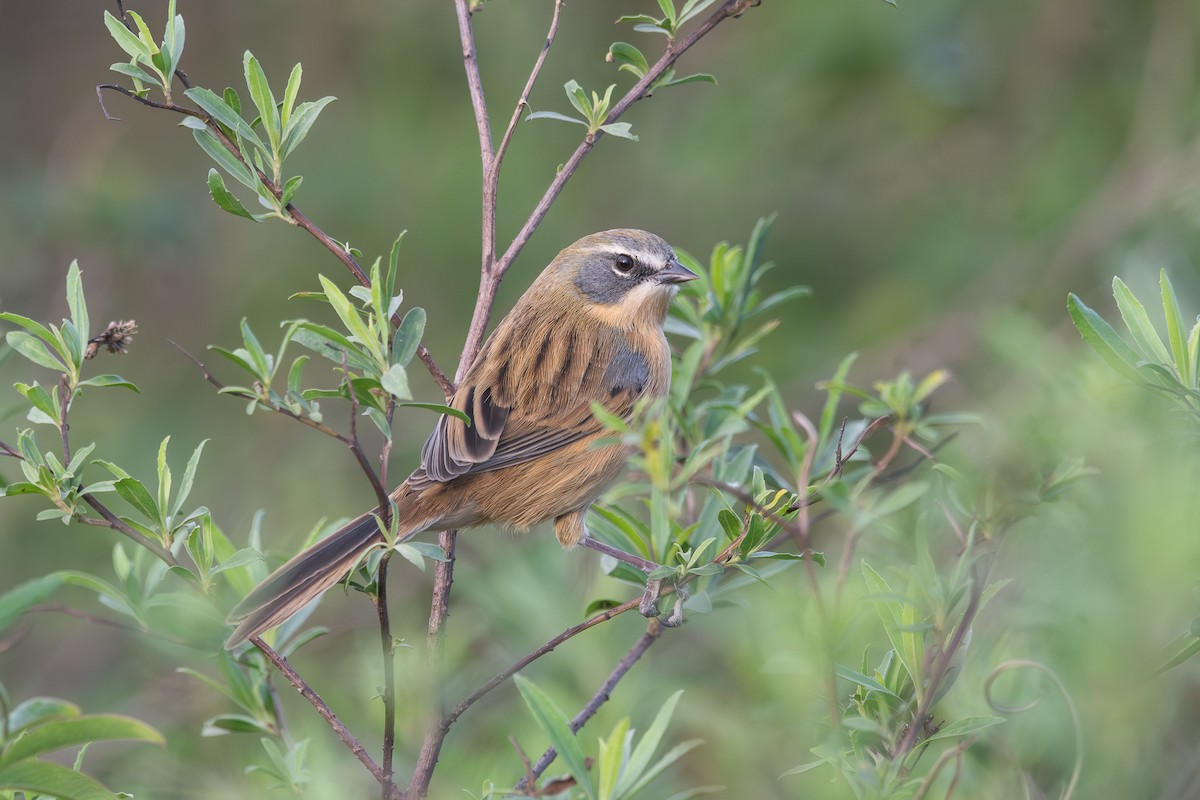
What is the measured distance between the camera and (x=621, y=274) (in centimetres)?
507

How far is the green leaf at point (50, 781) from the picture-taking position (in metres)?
1.85

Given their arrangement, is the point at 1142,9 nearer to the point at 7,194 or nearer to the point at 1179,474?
the point at 1179,474

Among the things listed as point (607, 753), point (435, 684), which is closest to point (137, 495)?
point (435, 684)

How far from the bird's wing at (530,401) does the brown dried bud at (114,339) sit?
1.30 m

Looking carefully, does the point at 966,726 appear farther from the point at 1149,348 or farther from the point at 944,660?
the point at 1149,348

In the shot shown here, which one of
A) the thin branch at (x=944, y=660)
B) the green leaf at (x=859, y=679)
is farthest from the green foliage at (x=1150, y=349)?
the green leaf at (x=859, y=679)

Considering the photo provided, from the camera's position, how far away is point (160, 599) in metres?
2.52

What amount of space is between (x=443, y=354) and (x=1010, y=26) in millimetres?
4065

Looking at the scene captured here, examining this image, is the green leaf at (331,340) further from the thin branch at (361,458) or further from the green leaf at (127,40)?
the green leaf at (127,40)

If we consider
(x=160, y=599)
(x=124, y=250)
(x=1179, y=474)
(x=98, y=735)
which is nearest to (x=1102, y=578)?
(x=1179, y=474)

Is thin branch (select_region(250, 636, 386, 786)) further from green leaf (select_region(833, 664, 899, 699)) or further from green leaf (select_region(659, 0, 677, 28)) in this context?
green leaf (select_region(659, 0, 677, 28))

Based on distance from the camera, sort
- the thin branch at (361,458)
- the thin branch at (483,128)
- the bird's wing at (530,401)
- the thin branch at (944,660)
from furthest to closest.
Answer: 1. the bird's wing at (530,401)
2. the thin branch at (483,128)
3. the thin branch at (361,458)
4. the thin branch at (944,660)

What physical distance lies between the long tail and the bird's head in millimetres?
1760

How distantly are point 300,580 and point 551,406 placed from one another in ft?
4.72
